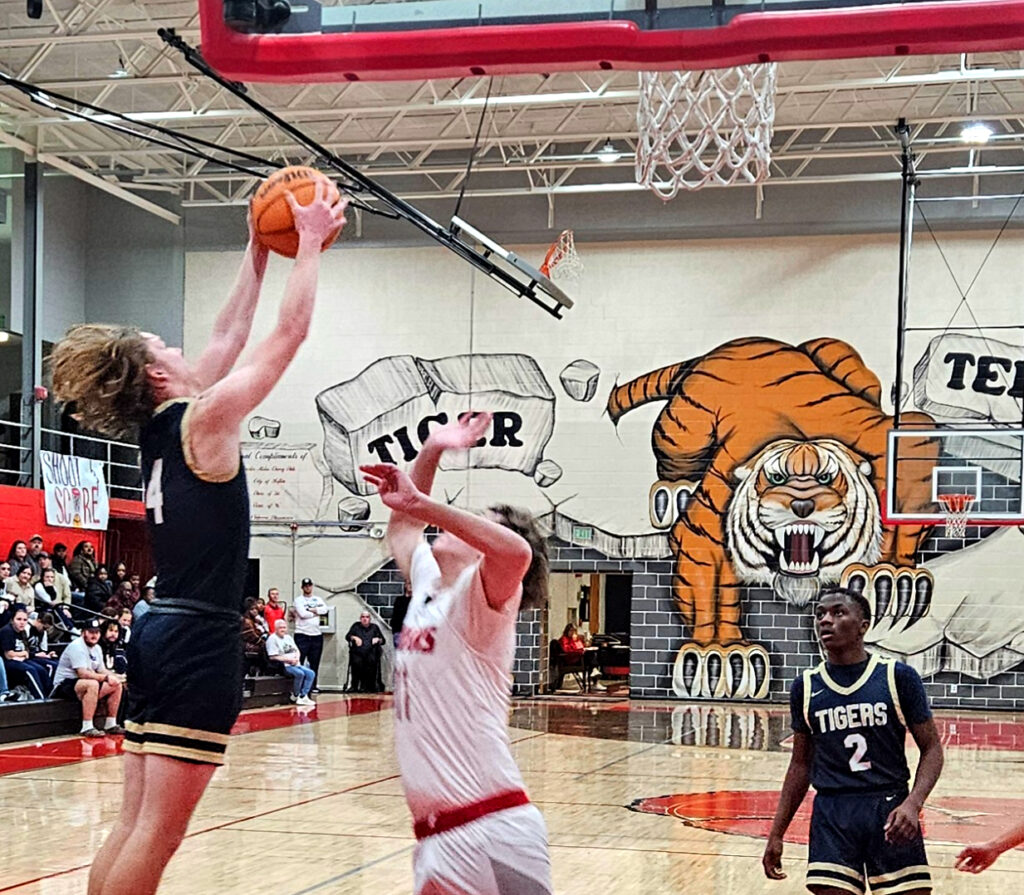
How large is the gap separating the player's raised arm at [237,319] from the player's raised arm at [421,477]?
1.90ft

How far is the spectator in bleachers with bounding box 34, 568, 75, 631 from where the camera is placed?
16219 mm

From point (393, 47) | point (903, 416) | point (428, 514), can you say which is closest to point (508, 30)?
point (393, 47)

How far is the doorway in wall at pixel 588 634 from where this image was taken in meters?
22.6

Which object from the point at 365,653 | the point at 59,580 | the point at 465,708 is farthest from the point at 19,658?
the point at 465,708

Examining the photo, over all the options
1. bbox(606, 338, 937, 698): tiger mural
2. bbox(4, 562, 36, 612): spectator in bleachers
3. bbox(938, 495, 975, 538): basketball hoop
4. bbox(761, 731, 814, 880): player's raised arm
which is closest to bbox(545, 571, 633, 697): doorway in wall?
bbox(606, 338, 937, 698): tiger mural

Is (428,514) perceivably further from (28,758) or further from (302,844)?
(28,758)

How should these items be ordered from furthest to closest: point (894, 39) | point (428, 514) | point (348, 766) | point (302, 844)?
point (348, 766) < point (302, 844) < point (894, 39) < point (428, 514)

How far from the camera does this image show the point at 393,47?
4.70 meters

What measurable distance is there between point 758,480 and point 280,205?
17.2m

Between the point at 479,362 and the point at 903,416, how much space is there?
609 cm

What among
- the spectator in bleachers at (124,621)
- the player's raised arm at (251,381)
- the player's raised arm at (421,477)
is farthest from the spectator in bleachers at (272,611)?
the player's raised arm at (251,381)

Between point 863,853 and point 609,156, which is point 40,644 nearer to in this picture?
point 609,156

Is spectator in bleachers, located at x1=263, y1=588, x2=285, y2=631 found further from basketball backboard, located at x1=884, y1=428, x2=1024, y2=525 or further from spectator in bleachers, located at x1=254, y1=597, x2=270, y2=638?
basketball backboard, located at x1=884, y1=428, x2=1024, y2=525

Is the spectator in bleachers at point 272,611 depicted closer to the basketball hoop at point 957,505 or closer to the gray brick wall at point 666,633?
the gray brick wall at point 666,633
